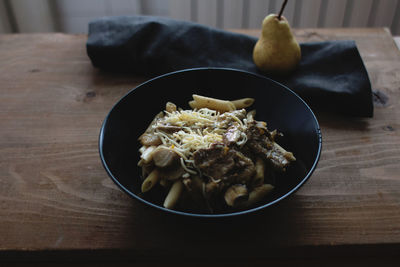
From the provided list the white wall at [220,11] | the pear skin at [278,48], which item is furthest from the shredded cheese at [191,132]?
the white wall at [220,11]

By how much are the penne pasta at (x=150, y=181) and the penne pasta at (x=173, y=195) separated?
2.1 inches

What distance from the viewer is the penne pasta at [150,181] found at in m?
0.88

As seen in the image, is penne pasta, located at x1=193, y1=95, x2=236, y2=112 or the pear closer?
penne pasta, located at x1=193, y1=95, x2=236, y2=112

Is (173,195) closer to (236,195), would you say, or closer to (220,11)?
(236,195)

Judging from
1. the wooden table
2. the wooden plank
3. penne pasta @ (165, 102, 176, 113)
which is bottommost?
the wooden plank

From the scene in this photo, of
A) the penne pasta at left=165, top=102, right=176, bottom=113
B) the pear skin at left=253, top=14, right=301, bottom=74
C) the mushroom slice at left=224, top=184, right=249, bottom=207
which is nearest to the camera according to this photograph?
the mushroom slice at left=224, top=184, right=249, bottom=207

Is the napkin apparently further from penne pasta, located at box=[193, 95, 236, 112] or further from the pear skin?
penne pasta, located at box=[193, 95, 236, 112]

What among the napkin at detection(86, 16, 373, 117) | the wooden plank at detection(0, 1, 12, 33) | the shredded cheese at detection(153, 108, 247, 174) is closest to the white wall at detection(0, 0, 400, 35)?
the wooden plank at detection(0, 1, 12, 33)

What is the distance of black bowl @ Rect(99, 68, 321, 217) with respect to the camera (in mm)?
901

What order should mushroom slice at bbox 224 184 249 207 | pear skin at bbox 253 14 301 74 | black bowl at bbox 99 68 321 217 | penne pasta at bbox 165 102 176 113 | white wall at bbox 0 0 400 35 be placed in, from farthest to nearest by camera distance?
1. white wall at bbox 0 0 400 35
2. pear skin at bbox 253 14 301 74
3. penne pasta at bbox 165 102 176 113
4. black bowl at bbox 99 68 321 217
5. mushroom slice at bbox 224 184 249 207

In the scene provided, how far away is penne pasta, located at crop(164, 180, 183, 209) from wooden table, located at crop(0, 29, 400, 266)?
6cm

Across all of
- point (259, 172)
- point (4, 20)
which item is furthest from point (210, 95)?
point (4, 20)

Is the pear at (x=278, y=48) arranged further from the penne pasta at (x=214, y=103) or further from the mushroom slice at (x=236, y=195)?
the mushroom slice at (x=236, y=195)

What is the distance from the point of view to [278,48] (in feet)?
4.13
